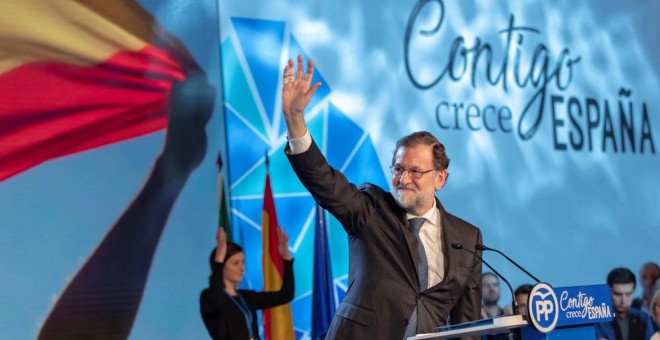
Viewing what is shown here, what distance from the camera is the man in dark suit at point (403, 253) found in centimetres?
317

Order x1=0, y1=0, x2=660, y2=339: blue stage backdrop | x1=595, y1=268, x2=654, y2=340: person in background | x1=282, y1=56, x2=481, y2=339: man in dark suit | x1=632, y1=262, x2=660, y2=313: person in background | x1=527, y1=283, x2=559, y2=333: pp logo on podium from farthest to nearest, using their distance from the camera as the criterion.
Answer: x1=632, y1=262, x2=660, y2=313: person in background → x1=595, y1=268, x2=654, y2=340: person in background → x1=0, y1=0, x2=660, y2=339: blue stage backdrop → x1=282, y1=56, x2=481, y2=339: man in dark suit → x1=527, y1=283, x2=559, y2=333: pp logo on podium

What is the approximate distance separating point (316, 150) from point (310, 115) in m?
3.49

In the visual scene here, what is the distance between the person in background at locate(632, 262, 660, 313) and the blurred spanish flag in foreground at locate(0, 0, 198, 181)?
12.2 feet

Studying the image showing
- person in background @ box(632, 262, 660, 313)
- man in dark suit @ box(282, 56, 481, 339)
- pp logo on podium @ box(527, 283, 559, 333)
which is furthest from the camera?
person in background @ box(632, 262, 660, 313)

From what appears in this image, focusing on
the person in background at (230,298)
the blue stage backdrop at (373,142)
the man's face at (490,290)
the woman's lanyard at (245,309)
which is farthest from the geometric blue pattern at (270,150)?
the man's face at (490,290)

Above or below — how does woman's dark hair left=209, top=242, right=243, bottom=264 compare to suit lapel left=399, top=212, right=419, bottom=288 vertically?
above

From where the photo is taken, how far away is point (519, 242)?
24.0ft

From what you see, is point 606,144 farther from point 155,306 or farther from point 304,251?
point 155,306

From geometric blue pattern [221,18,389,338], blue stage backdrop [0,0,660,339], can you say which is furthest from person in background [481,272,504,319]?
geometric blue pattern [221,18,389,338]

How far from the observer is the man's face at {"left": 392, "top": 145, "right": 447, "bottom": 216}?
325cm

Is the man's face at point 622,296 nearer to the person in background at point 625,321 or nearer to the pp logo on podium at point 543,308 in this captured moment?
the person in background at point 625,321

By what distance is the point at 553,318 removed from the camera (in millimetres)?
2762

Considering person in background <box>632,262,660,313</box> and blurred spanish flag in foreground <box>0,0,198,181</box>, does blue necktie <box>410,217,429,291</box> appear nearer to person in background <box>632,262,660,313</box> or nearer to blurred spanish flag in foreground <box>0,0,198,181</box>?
blurred spanish flag in foreground <box>0,0,198,181</box>

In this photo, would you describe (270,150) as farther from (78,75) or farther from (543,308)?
(543,308)
